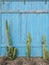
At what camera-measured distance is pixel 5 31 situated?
32.4ft

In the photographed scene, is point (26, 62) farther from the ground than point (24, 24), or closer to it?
closer to it

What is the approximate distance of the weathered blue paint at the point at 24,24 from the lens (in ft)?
32.3

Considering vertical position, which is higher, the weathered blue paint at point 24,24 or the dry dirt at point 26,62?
the weathered blue paint at point 24,24

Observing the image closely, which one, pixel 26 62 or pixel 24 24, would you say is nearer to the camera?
pixel 26 62

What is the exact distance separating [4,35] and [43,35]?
1.45m

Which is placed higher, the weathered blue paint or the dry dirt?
the weathered blue paint

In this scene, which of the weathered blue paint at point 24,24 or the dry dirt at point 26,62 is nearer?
the dry dirt at point 26,62

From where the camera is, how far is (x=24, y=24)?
9898 mm

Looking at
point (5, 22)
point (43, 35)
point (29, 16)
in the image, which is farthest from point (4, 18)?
point (43, 35)

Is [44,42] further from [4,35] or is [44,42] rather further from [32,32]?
[4,35]

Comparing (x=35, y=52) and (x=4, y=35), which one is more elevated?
(x=4, y=35)

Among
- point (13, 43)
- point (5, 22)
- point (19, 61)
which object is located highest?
point (5, 22)

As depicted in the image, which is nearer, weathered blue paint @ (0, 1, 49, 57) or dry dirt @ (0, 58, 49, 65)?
dry dirt @ (0, 58, 49, 65)

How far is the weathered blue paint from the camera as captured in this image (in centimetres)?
985
